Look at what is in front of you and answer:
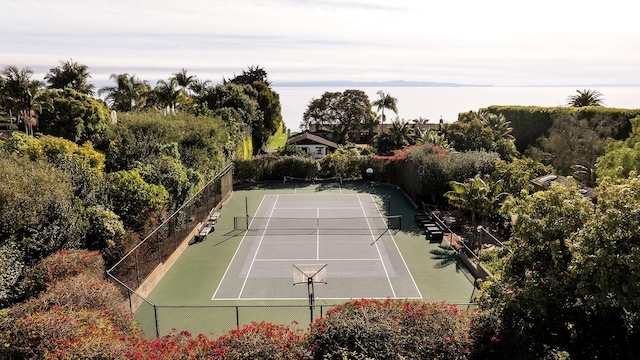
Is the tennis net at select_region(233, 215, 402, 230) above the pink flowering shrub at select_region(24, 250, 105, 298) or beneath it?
beneath

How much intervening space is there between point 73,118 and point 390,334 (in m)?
27.7

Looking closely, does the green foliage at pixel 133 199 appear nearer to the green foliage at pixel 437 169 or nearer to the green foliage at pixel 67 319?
the green foliage at pixel 67 319

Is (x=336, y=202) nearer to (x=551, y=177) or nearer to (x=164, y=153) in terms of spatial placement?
(x=164, y=153)

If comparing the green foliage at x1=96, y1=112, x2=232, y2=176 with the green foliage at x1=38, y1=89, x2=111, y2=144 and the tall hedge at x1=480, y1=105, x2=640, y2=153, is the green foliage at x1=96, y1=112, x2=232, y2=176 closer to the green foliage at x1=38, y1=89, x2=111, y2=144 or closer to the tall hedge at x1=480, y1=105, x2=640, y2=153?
the green foliage at x1=38, y1=89, x2=111, y2=144

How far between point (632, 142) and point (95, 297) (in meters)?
27.1

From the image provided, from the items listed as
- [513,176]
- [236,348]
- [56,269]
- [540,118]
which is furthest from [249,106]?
[236,348]

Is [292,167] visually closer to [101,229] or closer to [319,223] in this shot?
[319,223]

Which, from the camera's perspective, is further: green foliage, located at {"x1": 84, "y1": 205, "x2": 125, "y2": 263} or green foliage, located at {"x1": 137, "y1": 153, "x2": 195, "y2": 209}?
green foliage, located at {"x1": 137, "y1": 153, "x2": 195, "y2": 209}

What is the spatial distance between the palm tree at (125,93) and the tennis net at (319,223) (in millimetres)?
30439

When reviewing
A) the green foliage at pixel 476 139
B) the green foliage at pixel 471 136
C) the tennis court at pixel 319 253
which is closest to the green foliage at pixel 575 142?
the green foliage at pixel 476 139

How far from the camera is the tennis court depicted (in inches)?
683

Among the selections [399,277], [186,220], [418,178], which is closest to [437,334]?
[399,277]

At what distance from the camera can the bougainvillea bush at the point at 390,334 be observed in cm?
932

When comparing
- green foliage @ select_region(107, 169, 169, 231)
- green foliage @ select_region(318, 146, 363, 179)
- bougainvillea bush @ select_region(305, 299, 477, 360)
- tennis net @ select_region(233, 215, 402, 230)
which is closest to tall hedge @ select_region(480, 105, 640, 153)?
green foliage @ select_region(318, 146, 363, 179)
